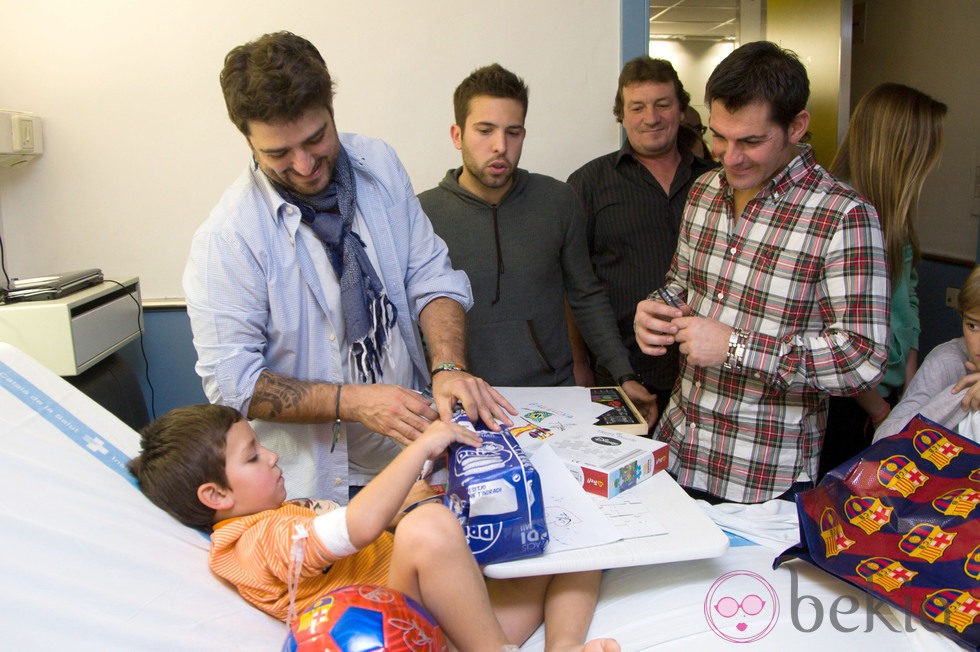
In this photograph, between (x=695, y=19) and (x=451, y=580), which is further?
(x=695, y=19)

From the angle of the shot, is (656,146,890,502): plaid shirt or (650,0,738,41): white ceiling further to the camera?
(650,0,738,41): white ceiling

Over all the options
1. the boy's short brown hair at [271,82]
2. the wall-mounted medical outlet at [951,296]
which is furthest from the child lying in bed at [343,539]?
the wall-mounted medical outlet at [951,296]

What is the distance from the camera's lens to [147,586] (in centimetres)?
117

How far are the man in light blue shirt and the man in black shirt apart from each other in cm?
95

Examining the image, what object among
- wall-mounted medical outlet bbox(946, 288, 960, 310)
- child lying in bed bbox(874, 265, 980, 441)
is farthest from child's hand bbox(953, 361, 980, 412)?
wall-mounted medical outlet bbox(946, 288, 960, 310)

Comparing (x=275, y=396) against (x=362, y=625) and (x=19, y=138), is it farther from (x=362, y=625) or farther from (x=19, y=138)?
(x=19, y=138)

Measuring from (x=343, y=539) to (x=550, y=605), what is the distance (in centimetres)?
38

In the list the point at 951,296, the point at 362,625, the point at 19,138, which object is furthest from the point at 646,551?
the point at 951,296

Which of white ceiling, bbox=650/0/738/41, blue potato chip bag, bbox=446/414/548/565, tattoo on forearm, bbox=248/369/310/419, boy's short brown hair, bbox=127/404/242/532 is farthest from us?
white ceiling, bbox=650/0/738/41

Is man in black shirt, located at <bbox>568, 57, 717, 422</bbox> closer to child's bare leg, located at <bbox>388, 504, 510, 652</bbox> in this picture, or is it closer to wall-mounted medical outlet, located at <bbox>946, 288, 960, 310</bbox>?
child's bare leg, located at <bbox>388, 504, 510, 652</bbox>

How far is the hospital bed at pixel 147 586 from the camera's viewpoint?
1.06 m

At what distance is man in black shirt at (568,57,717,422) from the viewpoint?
2539mm

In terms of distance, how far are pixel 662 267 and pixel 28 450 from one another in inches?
75.9

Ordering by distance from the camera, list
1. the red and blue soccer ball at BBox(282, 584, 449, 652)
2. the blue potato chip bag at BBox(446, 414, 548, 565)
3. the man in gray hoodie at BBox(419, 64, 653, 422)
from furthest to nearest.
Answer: the man in gray hoodie at BBox(419, 64, 653, 422)
the blue potato chip bag at BBox(446, 414, 548, 565)
the red and blue soccer ball at BBox(282, 584, 449, 652)
